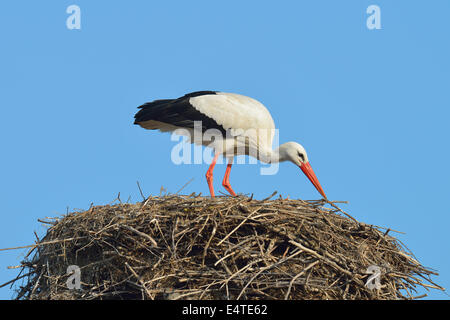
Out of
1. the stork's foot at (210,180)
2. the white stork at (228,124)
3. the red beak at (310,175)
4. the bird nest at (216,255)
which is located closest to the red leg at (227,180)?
the white stork at (228,124)

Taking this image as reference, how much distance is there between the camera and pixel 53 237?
6.05 metres

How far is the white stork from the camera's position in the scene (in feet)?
26.1

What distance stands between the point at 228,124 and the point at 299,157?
1.06m

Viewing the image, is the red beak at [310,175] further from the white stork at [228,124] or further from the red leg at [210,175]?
the red leg at [210,175]

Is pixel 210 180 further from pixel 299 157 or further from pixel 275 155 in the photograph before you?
pixel 299 157

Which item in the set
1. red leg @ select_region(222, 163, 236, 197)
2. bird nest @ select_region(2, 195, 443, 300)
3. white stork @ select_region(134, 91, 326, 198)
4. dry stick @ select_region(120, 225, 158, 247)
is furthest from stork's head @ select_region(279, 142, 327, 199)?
dry stick @ select_region(120, 225, 158, 247)

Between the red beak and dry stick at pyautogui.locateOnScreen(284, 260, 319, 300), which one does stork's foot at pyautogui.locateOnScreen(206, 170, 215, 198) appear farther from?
dry stick at pyautogui.locateOnScreen(284, 260, 319, 300)

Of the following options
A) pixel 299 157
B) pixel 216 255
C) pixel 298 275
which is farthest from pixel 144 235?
pixel 299 157

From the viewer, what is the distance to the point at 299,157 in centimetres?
800

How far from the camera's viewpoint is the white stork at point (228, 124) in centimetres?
795
